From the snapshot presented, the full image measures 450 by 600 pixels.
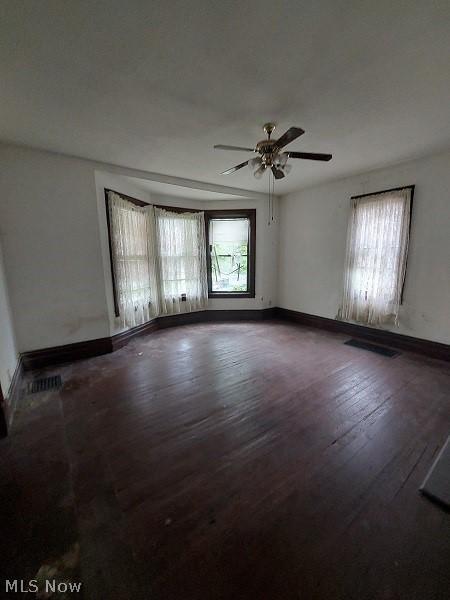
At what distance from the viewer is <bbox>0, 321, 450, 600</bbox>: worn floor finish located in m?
1.00

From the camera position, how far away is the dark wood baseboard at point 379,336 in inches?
122

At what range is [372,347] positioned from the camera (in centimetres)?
348

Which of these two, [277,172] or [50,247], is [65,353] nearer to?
[50,247]

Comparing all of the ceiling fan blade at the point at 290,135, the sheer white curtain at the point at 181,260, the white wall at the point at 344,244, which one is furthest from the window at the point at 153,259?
the ceiling fan blade at the point at 290,135

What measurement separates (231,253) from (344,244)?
211 cm

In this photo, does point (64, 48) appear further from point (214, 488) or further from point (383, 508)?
point (383, 508)

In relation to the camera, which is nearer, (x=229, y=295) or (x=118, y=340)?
(x=118, y=340)

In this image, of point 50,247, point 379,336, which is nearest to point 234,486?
point 50,247

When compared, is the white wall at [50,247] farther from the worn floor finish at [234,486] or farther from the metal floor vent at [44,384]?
the worn floor finish at [234,486]

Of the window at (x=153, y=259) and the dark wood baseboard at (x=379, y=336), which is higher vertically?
the window at (x=153, y=259)

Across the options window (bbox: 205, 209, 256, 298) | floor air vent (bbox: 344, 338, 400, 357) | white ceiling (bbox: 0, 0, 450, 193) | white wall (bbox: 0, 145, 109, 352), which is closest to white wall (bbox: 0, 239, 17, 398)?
white wall (bbox: 0, 145, 109, 352)

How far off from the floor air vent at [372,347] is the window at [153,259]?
2.76 metres

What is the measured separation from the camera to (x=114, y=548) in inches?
43.3

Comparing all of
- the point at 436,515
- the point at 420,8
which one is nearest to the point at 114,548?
the point at 436,515
